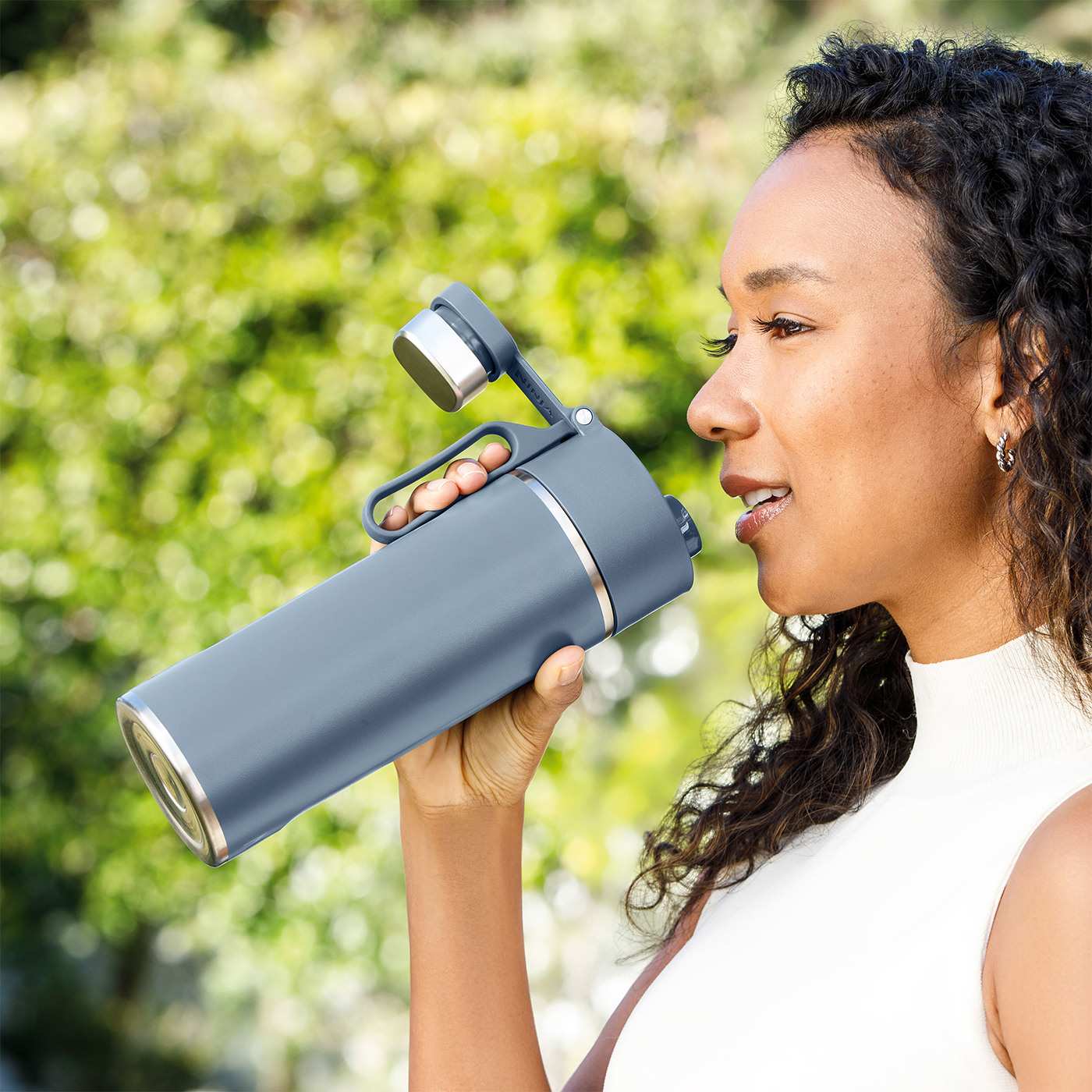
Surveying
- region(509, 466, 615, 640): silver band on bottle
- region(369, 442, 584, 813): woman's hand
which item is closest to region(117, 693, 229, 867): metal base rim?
region(369, 442, 584, 813): woman's hand

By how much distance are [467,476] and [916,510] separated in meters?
0.45

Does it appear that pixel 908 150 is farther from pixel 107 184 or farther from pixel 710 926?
pixel 107 184

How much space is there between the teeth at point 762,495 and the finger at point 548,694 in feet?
0.78

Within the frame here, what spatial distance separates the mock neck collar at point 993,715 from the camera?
52.7 inches

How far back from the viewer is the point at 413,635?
50.6 inches

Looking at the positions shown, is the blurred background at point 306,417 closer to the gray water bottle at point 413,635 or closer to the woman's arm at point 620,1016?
the woman's arm at point 620,1016

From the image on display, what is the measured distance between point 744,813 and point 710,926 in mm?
265

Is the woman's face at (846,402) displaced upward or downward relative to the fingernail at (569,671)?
upward

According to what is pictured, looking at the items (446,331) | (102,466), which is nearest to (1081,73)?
(446,331)

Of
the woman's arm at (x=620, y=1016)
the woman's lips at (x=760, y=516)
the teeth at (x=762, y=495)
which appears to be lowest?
the woman's arm at (x=620, y=1016)

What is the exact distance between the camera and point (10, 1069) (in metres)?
4.66

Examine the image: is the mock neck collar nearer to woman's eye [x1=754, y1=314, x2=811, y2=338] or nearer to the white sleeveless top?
the white sleeveless top

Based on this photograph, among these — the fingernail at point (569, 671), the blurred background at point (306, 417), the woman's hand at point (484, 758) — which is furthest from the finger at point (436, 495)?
the blurred background at point (306, 417)

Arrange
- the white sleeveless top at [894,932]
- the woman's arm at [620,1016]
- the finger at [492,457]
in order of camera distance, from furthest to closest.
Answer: the woman's arm at [620,1016] < the finger at [492,457] < the white sleeveless top at [894,932]
